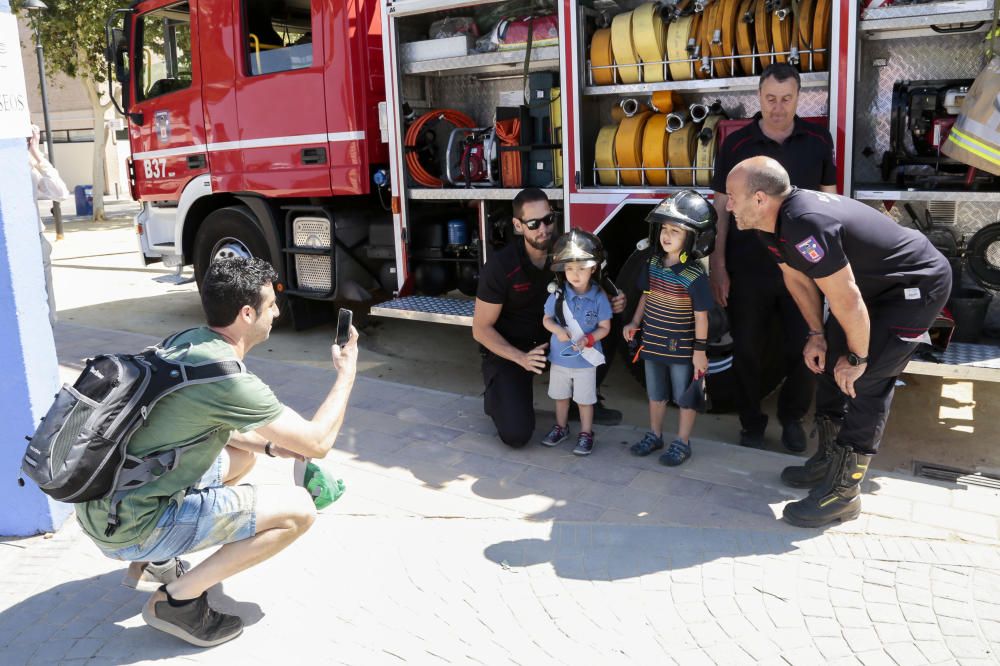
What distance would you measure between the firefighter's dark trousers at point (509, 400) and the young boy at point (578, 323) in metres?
0.21

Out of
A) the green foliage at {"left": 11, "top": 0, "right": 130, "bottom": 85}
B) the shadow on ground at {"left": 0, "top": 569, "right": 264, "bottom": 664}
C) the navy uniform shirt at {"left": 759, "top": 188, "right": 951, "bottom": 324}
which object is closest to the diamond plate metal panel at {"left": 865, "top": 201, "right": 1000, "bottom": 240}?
the navy uniform shirt at {"left": 759, "top": 188, "right": 951, "bottom": 324}

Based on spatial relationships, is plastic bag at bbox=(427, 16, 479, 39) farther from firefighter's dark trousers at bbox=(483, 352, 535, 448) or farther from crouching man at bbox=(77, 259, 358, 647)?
crouching man at bbox=(77, 259, 358, 647)

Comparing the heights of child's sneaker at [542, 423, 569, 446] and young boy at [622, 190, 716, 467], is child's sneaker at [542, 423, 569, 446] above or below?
below

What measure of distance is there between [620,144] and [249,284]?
304 cm

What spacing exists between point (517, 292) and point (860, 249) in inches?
73.6

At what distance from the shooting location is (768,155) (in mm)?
4363

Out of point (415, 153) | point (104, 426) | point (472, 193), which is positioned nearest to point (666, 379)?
point (472, 193)

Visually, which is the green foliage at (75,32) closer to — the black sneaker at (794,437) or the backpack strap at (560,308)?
the backpack strap at (560,308)

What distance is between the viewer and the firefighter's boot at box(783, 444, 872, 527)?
145 inches

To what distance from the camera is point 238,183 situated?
23.2 feet

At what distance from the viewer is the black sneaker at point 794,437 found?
4574 mm

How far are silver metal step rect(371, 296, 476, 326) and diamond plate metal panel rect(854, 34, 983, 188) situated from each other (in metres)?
2.49

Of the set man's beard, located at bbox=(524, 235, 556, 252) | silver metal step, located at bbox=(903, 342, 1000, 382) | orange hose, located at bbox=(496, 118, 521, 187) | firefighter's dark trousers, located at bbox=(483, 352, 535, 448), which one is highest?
orange hose, located at bbox=(496, 118, 521, 187)

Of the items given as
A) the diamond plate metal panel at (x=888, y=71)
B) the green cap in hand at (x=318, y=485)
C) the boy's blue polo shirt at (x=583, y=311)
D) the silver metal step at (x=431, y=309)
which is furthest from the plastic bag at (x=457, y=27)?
the green cap in hand at (x=318, y=485)
